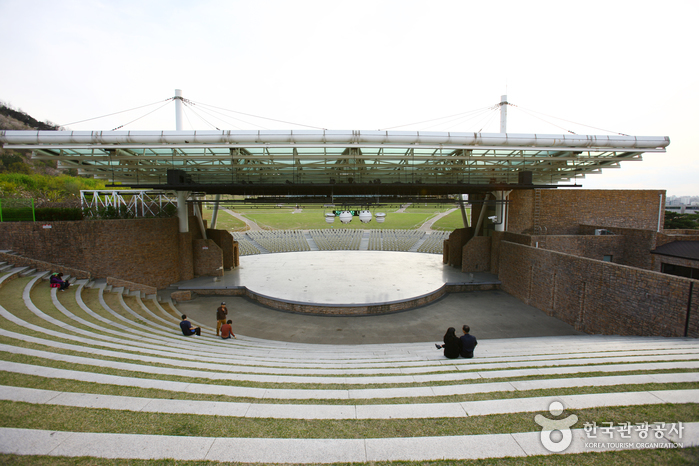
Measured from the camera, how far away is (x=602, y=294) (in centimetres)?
1039

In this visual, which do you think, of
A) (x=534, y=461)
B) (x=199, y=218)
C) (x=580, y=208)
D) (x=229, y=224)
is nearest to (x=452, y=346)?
(x=534, y=461)

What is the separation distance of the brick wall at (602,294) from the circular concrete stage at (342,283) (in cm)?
363

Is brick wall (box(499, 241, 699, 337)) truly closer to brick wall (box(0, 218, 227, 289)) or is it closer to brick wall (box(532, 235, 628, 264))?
brick wall (box(532, 235, 628, 264))

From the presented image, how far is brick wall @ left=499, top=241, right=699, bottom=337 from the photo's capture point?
8172 mm

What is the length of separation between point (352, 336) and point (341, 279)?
23.2 ft

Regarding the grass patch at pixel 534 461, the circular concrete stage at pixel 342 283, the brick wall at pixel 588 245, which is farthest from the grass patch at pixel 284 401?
the brick wall at pixel 588 245

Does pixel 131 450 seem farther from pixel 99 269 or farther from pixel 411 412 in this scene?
pixel 99 269

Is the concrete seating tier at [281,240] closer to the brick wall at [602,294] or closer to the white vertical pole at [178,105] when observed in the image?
the white vertical pole at [178,105]

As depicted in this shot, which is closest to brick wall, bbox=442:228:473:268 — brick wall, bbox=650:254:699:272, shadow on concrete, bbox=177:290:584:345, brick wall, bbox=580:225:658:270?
shadow on concrete, bbox=177:290:584:345

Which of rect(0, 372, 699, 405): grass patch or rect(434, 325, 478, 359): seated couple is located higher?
rect(0, 372, 699, 405): grass patch

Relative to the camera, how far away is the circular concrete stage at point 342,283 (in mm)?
13914

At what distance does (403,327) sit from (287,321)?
5.40m

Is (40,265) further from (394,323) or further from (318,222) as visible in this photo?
(318,222)

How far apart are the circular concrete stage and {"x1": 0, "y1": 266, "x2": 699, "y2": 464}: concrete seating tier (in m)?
6.53
